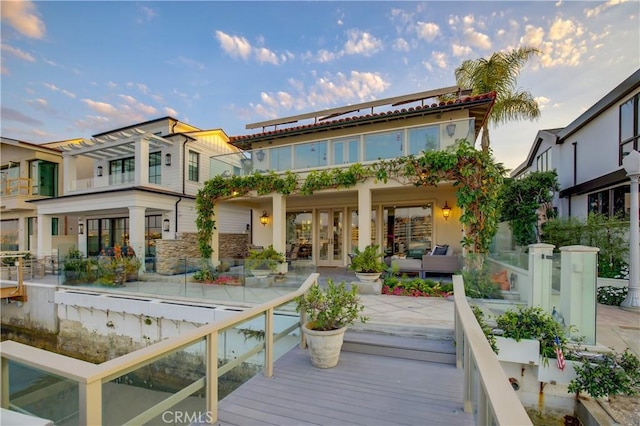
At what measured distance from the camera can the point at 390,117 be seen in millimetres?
9414

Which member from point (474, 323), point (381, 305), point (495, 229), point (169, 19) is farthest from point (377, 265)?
point (169, 19)

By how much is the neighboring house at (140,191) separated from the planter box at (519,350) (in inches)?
420

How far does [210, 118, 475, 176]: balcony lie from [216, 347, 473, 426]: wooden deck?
235 inches

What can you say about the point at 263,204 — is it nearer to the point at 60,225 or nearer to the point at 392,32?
the point at 392,32

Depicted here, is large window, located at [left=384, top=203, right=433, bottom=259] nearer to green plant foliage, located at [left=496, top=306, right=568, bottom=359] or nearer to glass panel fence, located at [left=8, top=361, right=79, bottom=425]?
green plant foliage, located at [left=496, top=306, right=568, bottom=359]

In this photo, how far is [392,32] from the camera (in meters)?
9.53

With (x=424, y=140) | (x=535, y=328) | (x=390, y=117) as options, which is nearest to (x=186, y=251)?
(x=390, y=117)

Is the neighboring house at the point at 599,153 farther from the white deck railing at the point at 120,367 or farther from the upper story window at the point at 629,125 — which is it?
the white deck railing at the point at 120,367

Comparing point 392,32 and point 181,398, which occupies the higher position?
point 392,32

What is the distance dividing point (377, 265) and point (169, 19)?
9.46 m

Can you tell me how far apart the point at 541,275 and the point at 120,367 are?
5524 millimetres

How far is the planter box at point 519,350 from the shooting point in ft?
13.4

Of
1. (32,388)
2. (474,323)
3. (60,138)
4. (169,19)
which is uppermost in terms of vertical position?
(169,19)

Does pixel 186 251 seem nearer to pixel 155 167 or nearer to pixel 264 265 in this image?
pixel 155 167
